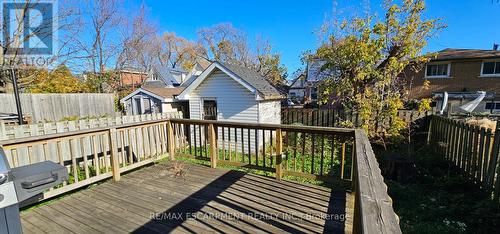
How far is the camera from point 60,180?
176cm

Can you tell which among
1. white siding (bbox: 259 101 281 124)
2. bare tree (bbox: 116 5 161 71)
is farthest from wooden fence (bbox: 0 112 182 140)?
bare tree (bbox: 116 5 161 71)

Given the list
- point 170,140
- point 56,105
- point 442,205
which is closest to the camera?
point 442,205

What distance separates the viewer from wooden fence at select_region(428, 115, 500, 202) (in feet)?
10.7

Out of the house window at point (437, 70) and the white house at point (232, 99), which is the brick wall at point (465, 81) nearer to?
the house window at point (437, 70)

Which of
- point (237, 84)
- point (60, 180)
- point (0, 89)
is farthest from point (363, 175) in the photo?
point (0, 89)

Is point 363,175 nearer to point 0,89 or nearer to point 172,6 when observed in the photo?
point 0,89

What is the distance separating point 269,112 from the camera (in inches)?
347

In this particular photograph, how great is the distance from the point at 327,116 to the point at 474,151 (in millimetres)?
5100

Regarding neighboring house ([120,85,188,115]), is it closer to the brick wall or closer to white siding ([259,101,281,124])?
white siding ([259,101,281,124])

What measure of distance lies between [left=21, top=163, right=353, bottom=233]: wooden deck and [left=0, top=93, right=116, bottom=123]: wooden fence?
6746 mm

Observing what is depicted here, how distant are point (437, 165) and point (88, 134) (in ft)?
22.6

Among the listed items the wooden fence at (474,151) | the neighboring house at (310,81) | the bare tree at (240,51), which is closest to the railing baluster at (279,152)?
the wooden fence at (474,151)

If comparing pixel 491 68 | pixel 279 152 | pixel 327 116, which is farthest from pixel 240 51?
pixel 279 152

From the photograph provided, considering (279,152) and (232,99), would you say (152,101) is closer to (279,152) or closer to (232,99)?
(232,99)
